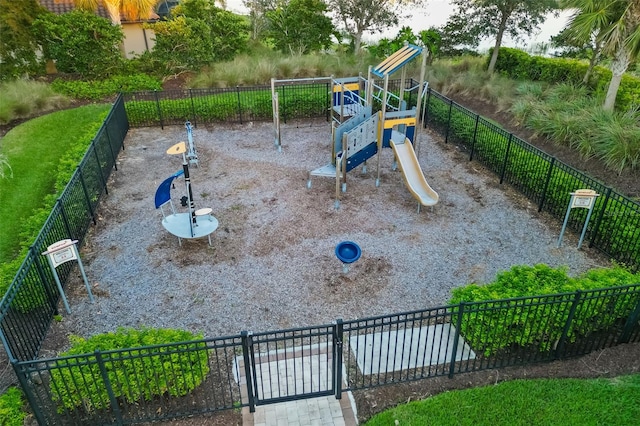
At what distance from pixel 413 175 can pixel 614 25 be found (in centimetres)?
623

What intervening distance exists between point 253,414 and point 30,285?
3.50 metres

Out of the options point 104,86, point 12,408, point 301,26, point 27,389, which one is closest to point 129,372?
point 27,389

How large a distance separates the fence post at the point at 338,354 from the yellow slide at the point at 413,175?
4697 mm

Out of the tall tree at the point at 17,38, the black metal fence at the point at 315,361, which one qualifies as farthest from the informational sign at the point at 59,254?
the tall tree at the point at 17,38

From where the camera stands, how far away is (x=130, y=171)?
36.1ft

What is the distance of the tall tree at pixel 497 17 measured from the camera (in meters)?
16.4

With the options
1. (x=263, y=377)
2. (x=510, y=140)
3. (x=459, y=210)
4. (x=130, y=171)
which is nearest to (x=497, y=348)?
(x=263, y=377)

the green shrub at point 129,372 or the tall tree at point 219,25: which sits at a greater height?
the tall tree at point 219,25

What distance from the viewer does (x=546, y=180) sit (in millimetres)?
8969

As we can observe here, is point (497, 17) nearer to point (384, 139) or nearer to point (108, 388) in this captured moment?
point (384, 139)

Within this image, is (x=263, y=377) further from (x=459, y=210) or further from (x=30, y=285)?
Answer: (x=459, y=210)

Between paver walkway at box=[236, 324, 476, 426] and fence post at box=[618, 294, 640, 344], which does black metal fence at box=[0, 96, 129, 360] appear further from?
fence post at box=[618, 294, 640, 344]

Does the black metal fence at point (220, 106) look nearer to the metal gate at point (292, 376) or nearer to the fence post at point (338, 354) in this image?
the metal gate at point (292, 376)

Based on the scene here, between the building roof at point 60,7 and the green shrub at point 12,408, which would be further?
the building roof at point 60,7
